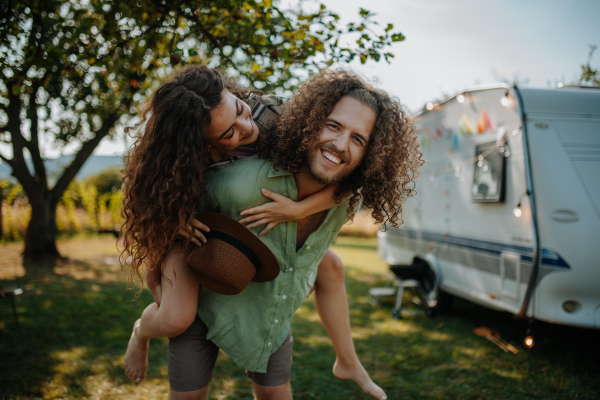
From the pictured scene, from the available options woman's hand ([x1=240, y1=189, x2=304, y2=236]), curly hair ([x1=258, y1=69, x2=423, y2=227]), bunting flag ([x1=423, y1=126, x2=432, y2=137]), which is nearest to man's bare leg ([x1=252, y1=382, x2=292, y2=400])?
woman's hand ([x1=240, y1=189, x2=304, y2=236])

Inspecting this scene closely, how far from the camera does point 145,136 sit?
6.45ft

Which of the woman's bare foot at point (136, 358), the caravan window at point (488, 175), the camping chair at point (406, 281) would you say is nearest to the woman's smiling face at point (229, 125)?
the woman's bare foot at point (136, 358)

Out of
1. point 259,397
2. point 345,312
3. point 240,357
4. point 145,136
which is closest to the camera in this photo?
point 145,136

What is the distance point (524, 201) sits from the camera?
4.18 meters

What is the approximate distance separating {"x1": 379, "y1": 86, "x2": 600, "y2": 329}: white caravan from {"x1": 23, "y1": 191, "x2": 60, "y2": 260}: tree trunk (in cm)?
830

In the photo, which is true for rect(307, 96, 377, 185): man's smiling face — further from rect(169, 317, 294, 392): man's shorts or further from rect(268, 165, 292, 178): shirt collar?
rect(169, 317, 294, 392): man's shorts

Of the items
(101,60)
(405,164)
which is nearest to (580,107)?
(405,164)

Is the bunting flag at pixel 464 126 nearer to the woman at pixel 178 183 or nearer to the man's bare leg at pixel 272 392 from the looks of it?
the woman at pixel 178 183

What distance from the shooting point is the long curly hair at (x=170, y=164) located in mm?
1884

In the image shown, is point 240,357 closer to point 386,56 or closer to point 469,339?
point 386,56

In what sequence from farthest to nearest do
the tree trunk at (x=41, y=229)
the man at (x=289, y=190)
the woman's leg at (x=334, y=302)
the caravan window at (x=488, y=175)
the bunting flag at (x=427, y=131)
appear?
the tree trunk at (x=41, y=229) < the bunting flag at (x=427, y=131) < the caravan window at (x=488, y=175) < the woman's leg at (x=334, y=302) < the man at (x=289, y=190)

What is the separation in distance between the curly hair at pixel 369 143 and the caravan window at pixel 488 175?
A: 2.72m

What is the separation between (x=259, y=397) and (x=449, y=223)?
430cm

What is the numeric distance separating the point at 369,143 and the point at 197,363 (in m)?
1.46
